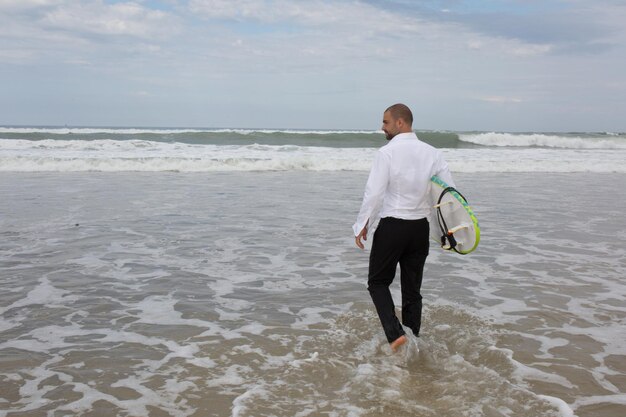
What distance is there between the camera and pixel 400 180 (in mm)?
4121

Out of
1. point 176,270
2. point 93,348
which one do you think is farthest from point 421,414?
point 176,270

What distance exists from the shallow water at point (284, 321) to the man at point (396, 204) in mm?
524

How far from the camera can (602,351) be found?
14.8 feet

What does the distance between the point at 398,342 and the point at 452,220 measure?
3.30ft

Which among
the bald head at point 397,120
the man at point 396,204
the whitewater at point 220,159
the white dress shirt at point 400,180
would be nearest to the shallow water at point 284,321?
the man at point 396,204

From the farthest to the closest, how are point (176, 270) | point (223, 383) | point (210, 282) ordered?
point (176, 270)
point (210, 282)
point (223, 383)

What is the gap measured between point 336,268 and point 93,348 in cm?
326

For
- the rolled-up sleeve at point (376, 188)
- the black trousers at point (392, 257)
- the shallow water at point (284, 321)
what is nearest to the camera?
the shallow water at point (284, 321)

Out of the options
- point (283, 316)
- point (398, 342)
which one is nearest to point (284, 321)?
point (283, 316)

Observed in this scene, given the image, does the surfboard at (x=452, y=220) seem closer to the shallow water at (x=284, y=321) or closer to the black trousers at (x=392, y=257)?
the black trousers at (x=392, y=257)

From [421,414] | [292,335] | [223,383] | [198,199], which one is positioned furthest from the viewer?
[198,199]

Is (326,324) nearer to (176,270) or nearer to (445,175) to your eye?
(445,175)

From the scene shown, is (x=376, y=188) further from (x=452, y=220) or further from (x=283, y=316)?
(x=283, y=316)

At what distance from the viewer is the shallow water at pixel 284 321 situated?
369 centimetres
